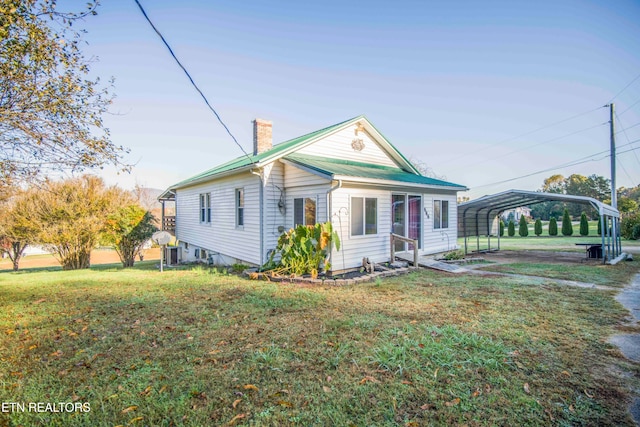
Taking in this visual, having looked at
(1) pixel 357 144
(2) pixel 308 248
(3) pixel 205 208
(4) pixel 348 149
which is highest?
(1) pixel 357 144

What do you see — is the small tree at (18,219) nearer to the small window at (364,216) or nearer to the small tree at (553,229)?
the small window at (364,216)

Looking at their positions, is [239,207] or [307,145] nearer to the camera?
[307,145]

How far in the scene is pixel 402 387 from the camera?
2.89 m

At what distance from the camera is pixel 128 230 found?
48.9 feet

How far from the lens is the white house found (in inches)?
358

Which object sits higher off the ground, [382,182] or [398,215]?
[382,182]

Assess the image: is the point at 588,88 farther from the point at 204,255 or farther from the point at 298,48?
the point at 204,255

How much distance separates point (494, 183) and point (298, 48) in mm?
29913

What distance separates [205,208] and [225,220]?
8.82 ft

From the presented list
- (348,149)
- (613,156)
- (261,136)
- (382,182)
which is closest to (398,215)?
(382,182)

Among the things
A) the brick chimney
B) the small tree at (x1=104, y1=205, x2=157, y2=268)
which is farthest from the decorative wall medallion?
the small tree at (x1=104, y1=205, x2=157, y2=268)

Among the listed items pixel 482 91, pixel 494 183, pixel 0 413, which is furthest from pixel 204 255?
pixel 494 183

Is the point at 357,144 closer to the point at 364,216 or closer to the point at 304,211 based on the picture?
the point at 364,216

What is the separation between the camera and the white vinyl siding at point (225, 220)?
10414mm
